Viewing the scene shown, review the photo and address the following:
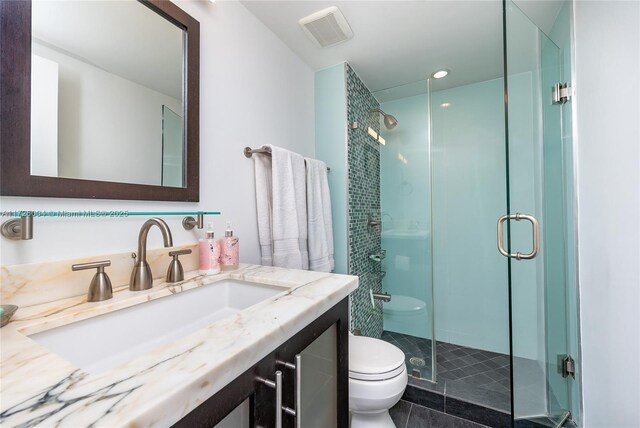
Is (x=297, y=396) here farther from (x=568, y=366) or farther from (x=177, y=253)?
(x=568, y=366)

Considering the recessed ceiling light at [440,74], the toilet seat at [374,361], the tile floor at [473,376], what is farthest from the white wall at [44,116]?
the recessed ceiling light at [440,74]

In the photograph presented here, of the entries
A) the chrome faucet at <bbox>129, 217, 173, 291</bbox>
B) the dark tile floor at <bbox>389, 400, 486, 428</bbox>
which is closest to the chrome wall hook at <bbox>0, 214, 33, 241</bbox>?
the chrome faucet at <bbox>129, 217, 173, 291</bbox>

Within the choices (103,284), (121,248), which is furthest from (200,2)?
(103,284)

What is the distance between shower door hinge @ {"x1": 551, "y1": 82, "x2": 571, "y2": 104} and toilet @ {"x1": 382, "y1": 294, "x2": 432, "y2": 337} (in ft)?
5.20

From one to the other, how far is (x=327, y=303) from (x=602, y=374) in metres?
1.34

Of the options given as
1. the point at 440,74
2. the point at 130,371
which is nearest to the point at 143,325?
the point at 130,371

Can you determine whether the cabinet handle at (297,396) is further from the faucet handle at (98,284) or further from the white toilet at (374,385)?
the white toilet at (374,385)

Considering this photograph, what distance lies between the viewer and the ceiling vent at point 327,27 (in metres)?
1.39

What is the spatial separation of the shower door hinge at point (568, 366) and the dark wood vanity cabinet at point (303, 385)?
1.24 m

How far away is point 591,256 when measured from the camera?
1.19 m

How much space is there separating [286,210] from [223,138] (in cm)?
46

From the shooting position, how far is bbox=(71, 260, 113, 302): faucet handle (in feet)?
2.25

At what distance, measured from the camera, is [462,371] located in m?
1.84

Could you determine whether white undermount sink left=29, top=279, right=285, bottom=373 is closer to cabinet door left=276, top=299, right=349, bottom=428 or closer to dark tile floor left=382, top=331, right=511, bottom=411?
cabinet door left=276, top=299, right=349, bottom=428
